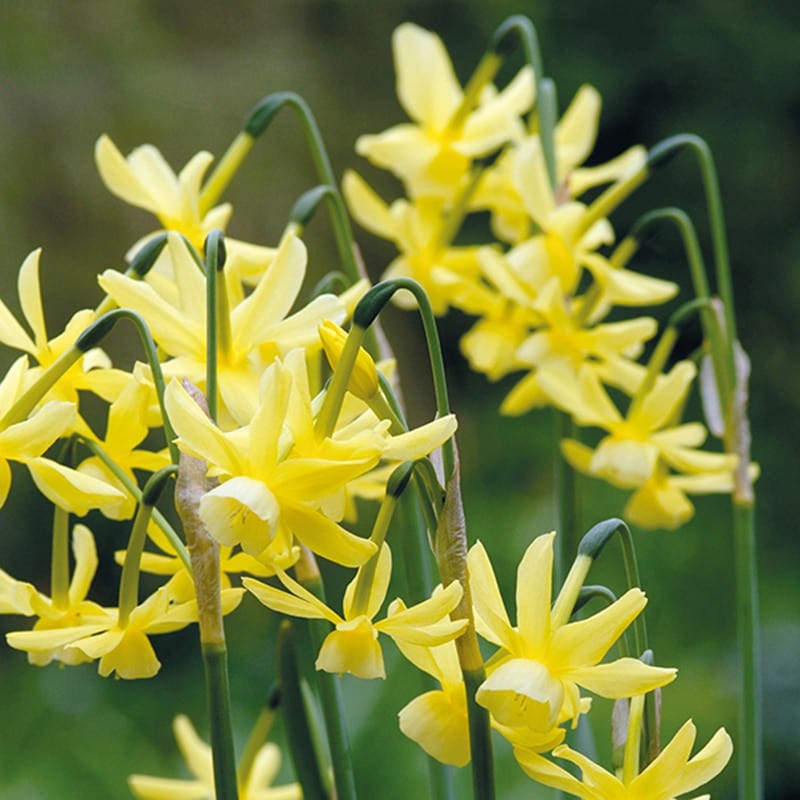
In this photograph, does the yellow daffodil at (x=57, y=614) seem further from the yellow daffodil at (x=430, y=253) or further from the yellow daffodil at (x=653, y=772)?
the yellow daffodil at (x=430, y=253)

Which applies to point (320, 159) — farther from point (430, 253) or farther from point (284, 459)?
point (284, 459)

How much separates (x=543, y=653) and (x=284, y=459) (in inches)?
5.5

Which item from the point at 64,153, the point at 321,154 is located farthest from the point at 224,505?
the point at 64,153

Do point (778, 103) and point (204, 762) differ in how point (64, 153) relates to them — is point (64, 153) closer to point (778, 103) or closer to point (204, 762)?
point (778, 103)

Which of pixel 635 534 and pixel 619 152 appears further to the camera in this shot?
pixel 619 152

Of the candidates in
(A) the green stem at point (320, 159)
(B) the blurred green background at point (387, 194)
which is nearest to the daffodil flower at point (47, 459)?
(A) the green stem at point (320, 159)

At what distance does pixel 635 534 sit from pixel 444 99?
4.70 ft

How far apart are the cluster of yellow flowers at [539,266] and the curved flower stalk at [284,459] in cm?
35

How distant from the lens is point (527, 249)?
2.84ft

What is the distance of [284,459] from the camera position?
514mm

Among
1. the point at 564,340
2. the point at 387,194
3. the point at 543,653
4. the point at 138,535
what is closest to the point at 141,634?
the point at 138,535

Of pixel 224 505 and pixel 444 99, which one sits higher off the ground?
pixel 444 99

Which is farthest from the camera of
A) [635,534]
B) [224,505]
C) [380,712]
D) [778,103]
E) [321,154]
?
[778,103]

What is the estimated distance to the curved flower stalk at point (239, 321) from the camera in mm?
567
